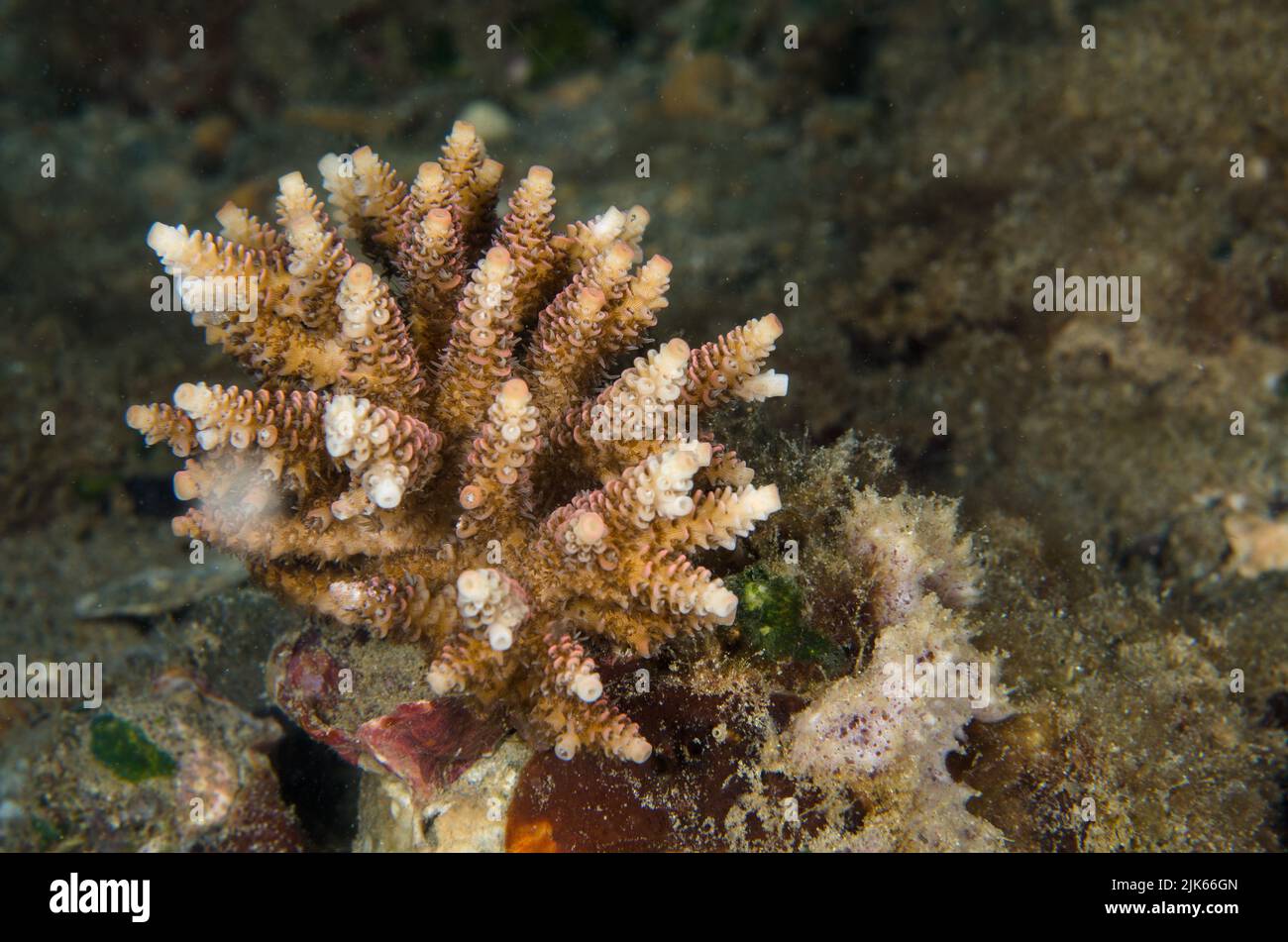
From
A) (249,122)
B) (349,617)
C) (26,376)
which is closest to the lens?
(349,617)

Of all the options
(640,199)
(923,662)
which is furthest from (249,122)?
(923,662)

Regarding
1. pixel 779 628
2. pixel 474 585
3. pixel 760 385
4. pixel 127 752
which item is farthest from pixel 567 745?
pixel 127 752

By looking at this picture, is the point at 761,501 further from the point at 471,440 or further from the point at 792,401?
the point at 792,401

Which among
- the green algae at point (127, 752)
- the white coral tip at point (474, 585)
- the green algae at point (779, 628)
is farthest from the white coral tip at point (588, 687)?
the green algae at point (127, 752)

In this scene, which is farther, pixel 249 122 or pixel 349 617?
pixel 249 122

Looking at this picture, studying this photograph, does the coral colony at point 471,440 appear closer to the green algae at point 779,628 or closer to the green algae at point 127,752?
the green algae at point 779,628

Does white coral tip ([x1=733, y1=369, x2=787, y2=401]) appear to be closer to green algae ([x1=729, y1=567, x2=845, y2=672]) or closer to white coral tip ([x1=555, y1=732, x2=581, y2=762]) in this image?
green algae ([x1=729, y1=567, x2=845, y2=672])

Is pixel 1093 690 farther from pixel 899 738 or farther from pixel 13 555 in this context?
pixel 13 555

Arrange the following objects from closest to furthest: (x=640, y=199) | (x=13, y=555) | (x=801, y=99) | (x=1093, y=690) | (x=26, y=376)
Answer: (x=1093, y=690), (x=13, y=555), (x=26, y=376), (x=640, y=199), (x=801, y=99)
